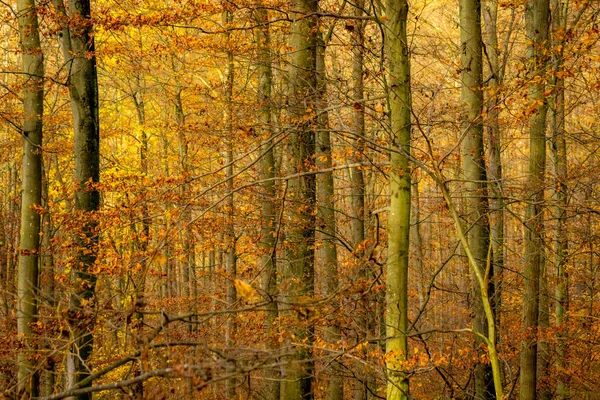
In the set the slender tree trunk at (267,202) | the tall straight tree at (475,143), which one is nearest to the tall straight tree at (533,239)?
the tall straight tree at (475,143)

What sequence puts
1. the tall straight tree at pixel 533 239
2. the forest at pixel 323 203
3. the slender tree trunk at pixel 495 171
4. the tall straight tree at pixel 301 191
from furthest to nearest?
1. the tall straight tree at pixel 533 239
2. the slender tree trunk at pixel 495 171
3. the tall straight tree at pixel 301 191
4. the forest at pixel 323 203

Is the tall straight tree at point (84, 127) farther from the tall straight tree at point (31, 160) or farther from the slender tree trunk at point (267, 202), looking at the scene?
the slender tree trunk at point (267, 202)

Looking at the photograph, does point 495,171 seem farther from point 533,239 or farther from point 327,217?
point 327,217

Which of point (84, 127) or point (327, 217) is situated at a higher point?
point (84, 127)

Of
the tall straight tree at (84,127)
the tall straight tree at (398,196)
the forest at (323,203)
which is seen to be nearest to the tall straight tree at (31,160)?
the forest at (323,203)

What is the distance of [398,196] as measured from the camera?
221 inches

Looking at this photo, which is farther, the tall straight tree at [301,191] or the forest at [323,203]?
the tall straight tree at [301,191]

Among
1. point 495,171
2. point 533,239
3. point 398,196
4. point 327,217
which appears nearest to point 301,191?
point 327,217

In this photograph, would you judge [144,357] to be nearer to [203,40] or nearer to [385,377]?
[385,377]

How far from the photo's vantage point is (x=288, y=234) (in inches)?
337

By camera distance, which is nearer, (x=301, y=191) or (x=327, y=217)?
(x=301, y=191)

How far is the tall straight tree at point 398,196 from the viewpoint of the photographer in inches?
219

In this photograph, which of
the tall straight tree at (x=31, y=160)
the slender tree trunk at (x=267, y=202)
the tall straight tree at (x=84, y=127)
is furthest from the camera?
the slender tree trunk at (x=267, y=202)

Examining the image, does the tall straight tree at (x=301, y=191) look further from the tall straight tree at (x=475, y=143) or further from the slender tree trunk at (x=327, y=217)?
the tall straight tree at (x=475, y=143)
